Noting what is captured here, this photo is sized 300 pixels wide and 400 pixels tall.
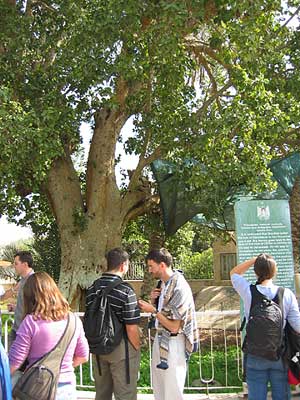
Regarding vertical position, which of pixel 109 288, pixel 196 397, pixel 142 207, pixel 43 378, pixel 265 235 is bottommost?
pixel 196 397

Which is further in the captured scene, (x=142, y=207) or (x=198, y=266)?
(x=198, y=266)

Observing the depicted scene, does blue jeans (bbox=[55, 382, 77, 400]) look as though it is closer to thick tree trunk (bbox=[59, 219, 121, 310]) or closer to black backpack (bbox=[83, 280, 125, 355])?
black backpack (bbox=[83, 280, 125, 355])

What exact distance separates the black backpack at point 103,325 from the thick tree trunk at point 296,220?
19.0 feet

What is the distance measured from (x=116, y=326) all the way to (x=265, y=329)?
4.11 ft

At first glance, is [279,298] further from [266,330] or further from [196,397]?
[196,397]

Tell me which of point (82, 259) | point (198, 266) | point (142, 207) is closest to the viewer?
point (82, 259)

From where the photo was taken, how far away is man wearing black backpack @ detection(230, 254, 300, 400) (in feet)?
12.9

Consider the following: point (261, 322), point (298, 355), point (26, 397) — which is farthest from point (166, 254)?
point (26, 397)

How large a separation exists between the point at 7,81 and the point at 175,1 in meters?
4.11

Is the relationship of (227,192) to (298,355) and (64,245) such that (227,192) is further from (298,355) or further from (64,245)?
(298,355)

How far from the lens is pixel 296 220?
9.48 meters

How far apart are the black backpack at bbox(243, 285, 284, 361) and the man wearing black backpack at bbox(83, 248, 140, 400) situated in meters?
1.00

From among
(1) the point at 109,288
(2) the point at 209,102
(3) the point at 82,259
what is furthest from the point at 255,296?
(3) the point at 82,259

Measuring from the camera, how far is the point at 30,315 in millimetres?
3316
